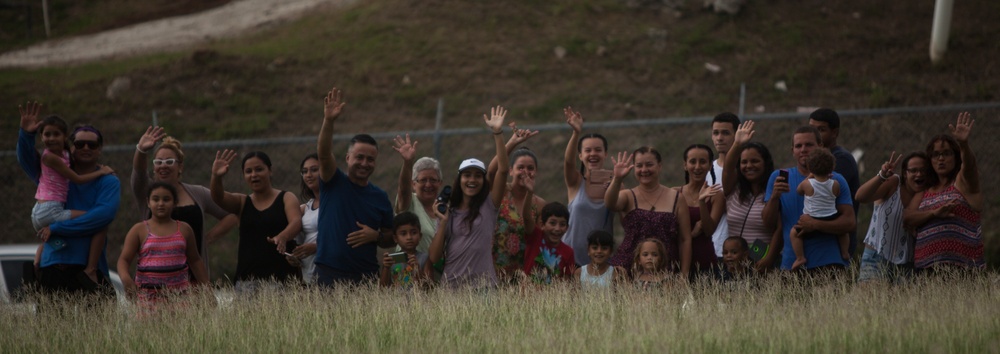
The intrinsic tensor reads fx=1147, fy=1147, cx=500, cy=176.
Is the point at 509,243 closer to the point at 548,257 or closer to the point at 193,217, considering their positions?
the point at 548,257

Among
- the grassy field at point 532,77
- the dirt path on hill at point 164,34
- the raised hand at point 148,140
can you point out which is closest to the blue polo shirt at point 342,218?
the raised hand at point 148,140

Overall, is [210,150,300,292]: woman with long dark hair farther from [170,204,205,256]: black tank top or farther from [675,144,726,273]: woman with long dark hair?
[675,144,726,273]: woman with long dark hair

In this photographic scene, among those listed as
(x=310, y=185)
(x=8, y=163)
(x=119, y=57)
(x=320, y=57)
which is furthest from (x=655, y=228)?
(x=119, y=57)

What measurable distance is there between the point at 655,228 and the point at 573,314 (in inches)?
52.5

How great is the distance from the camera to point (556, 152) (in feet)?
54.3

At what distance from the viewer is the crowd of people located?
7805mm

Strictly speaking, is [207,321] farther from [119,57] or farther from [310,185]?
[119,57]

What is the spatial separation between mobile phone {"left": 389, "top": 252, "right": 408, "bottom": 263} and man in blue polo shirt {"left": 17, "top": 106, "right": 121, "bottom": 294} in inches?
77.5

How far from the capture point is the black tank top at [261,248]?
8250 mm

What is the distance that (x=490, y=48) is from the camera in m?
21.2

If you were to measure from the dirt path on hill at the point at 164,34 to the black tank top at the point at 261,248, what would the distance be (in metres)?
17.2

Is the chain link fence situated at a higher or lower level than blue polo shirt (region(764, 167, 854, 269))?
higher

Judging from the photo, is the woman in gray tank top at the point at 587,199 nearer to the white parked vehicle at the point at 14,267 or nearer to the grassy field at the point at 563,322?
the grassy field at the point at 563,322

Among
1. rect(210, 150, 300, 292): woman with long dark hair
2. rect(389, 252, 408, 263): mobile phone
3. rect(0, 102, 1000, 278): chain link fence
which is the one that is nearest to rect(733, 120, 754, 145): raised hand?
rect(389, 252, 408, 263): mobile phone
